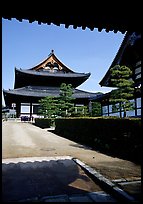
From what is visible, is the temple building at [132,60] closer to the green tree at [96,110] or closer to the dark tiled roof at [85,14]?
the dark tiled roof at [85,14]

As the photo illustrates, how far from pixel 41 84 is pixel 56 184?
46155mm

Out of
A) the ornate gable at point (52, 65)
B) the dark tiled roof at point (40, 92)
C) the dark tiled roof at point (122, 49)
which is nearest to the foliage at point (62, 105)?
the dark tiled roof at point (40, 92)

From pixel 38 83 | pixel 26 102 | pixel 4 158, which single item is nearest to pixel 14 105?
pixel 26 102

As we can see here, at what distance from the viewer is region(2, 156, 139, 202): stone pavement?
16.1 ft

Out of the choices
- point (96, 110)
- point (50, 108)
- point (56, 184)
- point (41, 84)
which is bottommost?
point (56, 184)

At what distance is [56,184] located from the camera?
19.4ft

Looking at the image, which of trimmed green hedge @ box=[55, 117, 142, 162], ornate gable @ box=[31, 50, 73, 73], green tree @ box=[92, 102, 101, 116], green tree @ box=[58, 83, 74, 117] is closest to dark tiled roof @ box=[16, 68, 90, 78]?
ornate gable @ box=[31, 50, 73, 73]

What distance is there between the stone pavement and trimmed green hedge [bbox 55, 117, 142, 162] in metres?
2.26

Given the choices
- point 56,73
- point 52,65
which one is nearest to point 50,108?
point 56,73

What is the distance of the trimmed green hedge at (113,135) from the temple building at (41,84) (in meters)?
28.2

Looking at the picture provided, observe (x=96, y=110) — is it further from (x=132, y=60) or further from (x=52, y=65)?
(x=132, y=60)

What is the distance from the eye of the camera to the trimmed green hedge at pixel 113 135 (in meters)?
8.53

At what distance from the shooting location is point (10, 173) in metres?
6.91

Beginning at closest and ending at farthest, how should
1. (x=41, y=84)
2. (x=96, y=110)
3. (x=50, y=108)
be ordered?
(x=50, y=108) → (x=96, y=110) → (x=41, y=84)
